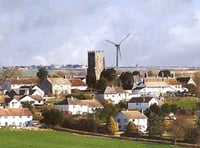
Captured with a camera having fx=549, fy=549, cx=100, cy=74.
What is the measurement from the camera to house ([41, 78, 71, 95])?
72.8 meters

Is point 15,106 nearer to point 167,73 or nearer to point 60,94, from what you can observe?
point 60,94

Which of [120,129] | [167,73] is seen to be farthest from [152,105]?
[167,73]

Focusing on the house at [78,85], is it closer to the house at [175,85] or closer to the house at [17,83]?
the house at [17,83]

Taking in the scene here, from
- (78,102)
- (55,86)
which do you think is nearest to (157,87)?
(55,86)

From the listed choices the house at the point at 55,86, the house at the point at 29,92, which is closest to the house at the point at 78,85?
the house at the point at 55,86

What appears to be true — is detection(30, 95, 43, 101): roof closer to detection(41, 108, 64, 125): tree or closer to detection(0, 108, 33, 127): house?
detection(0, 108, 33, 127): house

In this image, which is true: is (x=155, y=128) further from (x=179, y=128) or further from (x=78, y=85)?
(x=78, y=85)

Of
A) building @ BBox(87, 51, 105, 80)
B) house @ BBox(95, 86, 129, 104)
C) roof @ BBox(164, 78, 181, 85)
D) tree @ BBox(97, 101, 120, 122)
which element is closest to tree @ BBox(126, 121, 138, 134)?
tree @ BBox(97, 101, 120, 122)

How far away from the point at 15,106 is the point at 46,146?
2230 centimetres

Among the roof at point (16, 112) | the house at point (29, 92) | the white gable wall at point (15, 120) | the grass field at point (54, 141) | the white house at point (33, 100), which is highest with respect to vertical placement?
the house at point (29, 92)

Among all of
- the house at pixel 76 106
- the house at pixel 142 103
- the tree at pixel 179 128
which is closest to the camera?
the tree at pixel 179 128

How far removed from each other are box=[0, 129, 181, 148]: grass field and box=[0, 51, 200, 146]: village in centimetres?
422

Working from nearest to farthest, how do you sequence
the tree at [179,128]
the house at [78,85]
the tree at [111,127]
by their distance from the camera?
1. the tree at [179,128]
2. the tree at [111,127]
3. the house at [78,85]

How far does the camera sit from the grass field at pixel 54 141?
35.2 metres
